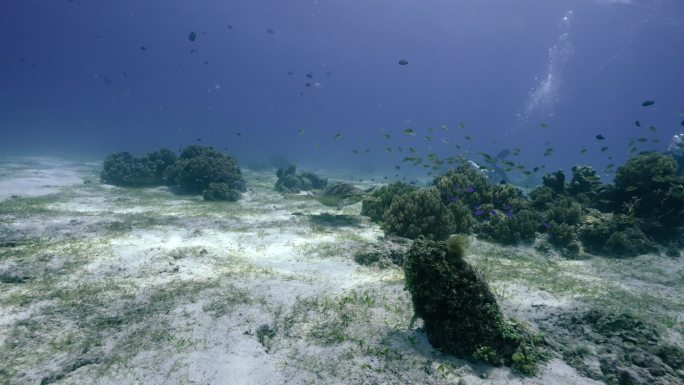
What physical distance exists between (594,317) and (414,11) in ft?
381

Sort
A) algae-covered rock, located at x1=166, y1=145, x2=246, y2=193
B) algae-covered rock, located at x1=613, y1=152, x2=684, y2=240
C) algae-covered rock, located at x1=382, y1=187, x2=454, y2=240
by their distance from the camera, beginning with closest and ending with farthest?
algae-covered rock, located at x1=382, y1=187, x2=454, y2=240, algae-covered rock, located at x1=613, y1=152, x2=684, y2=240, algae-covered rock, located at x1=166, y1=145, x2=246, y2=193

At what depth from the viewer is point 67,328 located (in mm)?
5043

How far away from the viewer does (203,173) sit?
1869 cm

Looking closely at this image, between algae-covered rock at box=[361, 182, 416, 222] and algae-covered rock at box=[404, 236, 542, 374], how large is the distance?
825 cm

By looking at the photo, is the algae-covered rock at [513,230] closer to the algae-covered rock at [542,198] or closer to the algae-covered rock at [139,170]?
the algae-covered rock at [542,198]

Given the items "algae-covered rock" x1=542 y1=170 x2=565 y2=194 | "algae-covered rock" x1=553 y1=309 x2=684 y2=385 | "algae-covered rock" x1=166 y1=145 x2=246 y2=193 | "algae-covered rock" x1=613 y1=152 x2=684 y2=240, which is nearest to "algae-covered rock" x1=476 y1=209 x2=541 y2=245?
"algae-covered rock" x1=613 y1=152 x2=684 y2=240

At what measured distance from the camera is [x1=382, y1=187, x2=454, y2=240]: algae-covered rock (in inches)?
392

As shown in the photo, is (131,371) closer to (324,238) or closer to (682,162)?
(324,238)

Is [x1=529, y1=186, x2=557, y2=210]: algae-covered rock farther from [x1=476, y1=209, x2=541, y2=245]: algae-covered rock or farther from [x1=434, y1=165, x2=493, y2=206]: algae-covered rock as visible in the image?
[x1=476, y1=209, x2=541, y2=245]: algae-covered rock

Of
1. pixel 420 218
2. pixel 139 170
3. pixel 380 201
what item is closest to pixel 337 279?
pixel 420 218

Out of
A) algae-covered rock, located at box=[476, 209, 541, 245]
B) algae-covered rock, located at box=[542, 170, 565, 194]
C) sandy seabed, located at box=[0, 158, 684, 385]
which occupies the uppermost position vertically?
algae-covered rock, located at box=[542, 170, 565, 194]

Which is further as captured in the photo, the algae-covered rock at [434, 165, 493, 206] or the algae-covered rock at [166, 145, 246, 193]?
the algae-covered rock at [166, 145, 246, 193]

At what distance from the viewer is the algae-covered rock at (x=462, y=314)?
4320 millimetres

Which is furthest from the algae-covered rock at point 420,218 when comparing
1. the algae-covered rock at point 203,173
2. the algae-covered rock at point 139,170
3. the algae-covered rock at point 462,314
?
the algae-covered rock at point 139,170
